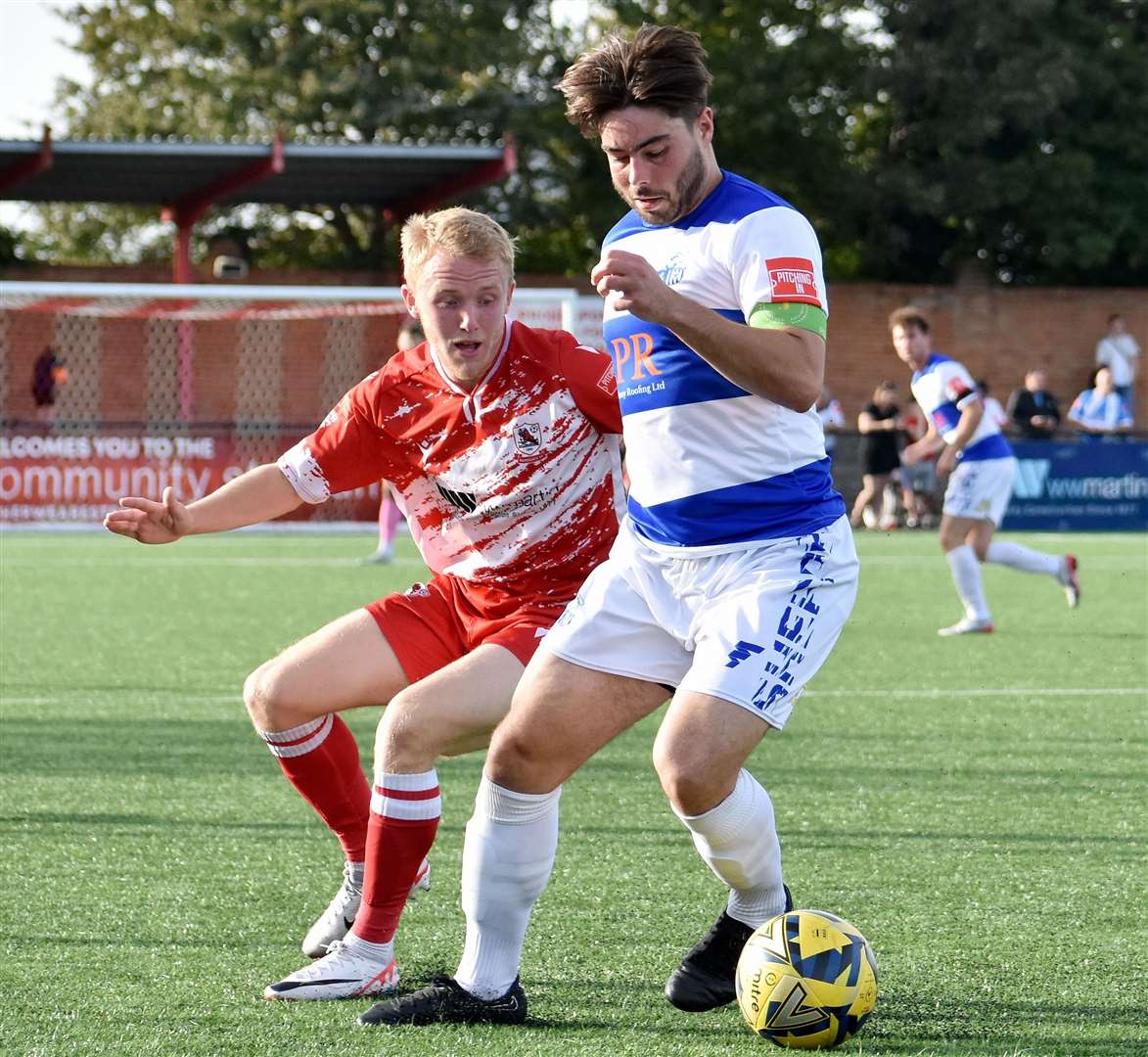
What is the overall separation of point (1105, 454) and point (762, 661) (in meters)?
20.0

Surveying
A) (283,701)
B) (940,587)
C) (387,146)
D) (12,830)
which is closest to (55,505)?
(387,146)

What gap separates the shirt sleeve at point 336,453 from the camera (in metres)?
4.40

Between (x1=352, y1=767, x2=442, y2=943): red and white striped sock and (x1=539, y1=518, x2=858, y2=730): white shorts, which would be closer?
(x1=539, y1=518, x2=858, y2=730): white shorts

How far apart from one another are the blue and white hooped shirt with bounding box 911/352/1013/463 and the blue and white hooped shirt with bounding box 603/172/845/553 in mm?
7462

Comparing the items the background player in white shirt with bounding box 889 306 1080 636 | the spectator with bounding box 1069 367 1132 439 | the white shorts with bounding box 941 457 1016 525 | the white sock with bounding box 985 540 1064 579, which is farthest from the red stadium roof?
the white shorts with bounding box 941 457 1016 525

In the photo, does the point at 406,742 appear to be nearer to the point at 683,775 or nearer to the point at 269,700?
the point at 269,700

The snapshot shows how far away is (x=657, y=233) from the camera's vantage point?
371cm

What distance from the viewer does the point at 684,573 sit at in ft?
12.0

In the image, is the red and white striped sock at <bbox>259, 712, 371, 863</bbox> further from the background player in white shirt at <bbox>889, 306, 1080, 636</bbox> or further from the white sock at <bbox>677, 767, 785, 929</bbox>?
the background player in white shirt at <bbox>889, 306, 1080, 636</bbox>

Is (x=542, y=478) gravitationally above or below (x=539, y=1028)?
above

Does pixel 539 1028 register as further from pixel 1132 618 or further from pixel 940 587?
pixel 940 587

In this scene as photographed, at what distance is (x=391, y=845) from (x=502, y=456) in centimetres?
98

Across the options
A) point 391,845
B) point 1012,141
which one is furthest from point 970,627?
point 1012,141

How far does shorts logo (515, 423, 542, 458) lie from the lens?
4.29 m
